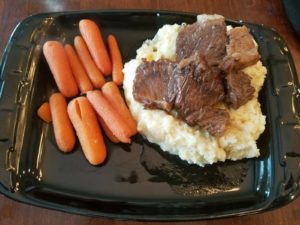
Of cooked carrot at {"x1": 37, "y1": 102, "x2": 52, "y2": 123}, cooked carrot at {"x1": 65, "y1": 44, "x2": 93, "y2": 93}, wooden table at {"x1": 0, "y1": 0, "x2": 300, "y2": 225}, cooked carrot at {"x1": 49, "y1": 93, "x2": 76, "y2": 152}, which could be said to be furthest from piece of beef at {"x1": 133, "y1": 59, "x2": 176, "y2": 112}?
wooden table at {"x1": 0, "y1": 0, "x2": 300, "y2": 225}

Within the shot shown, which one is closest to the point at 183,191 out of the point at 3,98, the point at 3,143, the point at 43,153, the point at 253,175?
the point at 253,175

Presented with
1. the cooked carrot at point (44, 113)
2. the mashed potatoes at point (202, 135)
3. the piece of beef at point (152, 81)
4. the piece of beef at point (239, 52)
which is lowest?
the mashed potatoes at point (202, 135)

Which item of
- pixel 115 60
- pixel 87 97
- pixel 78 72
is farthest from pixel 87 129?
pixel 115 60

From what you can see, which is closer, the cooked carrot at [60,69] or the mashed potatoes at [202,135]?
the mashed potatoes at [202,135]

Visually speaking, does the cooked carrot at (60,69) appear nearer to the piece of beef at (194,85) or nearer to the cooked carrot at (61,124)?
the cooked carrot at (61,124)

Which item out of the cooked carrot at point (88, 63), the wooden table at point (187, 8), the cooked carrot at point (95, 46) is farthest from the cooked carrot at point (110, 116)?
the wooden table at point (187, 8)

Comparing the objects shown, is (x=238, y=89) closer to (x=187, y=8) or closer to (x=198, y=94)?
(x=198, y=94)

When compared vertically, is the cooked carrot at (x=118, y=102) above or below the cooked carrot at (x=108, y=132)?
above

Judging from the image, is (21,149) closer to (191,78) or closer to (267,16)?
(191,78)

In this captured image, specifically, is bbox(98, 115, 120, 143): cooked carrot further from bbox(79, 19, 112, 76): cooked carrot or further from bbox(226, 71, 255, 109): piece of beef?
bbox(226, 71, 255, 109): piece of beef
